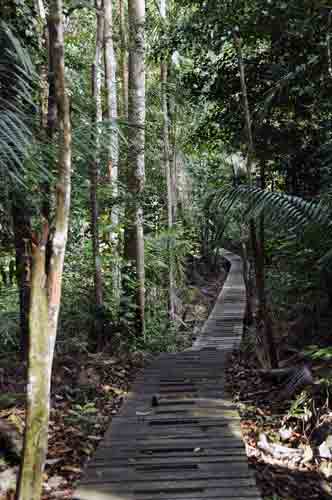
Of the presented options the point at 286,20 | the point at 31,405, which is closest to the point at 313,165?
the point at 286,20

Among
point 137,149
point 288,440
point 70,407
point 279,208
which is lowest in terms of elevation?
point 288,440

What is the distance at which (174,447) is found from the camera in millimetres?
3662

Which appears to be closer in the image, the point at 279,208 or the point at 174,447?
the point at 174,447

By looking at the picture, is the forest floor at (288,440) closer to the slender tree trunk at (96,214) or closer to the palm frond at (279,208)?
the palm frond at (279,208)

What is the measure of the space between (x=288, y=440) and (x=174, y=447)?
101cm

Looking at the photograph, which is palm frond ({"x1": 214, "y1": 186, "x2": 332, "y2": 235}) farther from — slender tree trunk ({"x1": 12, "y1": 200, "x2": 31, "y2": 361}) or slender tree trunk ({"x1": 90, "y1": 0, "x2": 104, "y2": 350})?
slender tree trunk ({"x1": 12, "y1": 200, "x2": 31, "y2": 361})

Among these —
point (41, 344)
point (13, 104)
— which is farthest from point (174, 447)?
point (13, 104)

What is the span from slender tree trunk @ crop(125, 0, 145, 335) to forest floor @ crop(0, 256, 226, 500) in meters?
1.40

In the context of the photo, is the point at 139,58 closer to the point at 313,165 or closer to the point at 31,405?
the point at 313,165

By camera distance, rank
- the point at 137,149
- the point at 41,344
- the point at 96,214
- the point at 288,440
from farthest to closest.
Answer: the point at 137,149
the point at 96,214
the point at 288,440
the point at 41,344

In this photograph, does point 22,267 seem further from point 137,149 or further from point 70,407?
point 137,149

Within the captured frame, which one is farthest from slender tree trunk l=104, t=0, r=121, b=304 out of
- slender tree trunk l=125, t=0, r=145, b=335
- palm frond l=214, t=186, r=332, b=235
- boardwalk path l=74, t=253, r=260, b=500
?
palm frond l=214, t=186, r=332, b=235

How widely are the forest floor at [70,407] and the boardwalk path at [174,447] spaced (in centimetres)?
16

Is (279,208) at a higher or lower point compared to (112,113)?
lower
